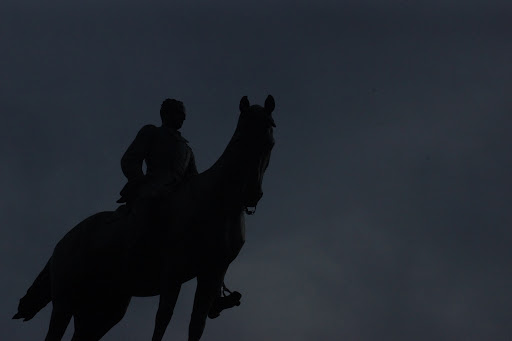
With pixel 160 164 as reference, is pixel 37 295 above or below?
below

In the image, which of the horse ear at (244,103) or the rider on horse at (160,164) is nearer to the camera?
the horse ear at (244,103)

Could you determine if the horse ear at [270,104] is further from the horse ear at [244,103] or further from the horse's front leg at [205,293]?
the horse's front leg at [205,293]

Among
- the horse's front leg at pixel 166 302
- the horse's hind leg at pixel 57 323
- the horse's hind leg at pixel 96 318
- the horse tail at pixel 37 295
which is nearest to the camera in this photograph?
the horse's front leg at pixel 166 302

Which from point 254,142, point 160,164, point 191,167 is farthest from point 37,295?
point 254,142

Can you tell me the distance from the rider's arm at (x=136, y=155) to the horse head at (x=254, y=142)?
1.71 meters

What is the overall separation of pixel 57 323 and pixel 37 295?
100cm

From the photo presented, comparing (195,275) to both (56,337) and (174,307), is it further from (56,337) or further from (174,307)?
(56,337)

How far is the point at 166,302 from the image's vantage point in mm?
11664

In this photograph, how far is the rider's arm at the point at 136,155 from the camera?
12.8 m

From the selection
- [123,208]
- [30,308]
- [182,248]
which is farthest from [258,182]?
[30,308]

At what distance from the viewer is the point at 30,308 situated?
13.8 m

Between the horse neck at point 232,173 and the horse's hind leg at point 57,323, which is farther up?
the horse neck at point 232,173

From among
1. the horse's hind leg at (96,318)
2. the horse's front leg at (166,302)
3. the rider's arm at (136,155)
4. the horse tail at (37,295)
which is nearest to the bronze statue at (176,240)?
the horse's front leg at (166,302)

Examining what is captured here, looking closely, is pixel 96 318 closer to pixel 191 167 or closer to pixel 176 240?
pixel 176 240
